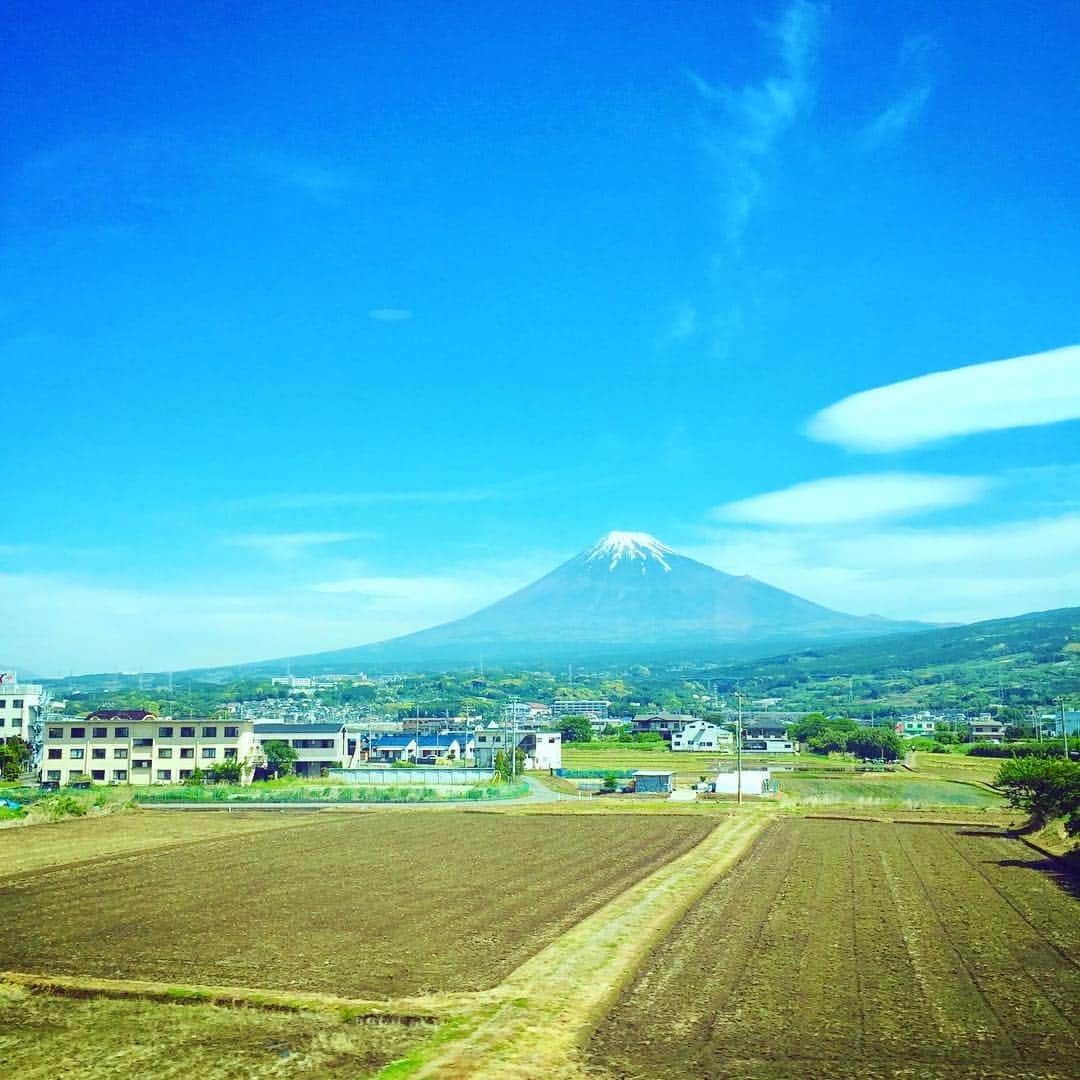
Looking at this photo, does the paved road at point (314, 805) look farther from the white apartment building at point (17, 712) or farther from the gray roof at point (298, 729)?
the white apartment building at point (17, 712)

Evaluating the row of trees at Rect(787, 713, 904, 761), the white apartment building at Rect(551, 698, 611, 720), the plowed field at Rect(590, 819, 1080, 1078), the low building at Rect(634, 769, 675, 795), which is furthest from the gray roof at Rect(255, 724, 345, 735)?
the white apartment building at Rect(551, 698, 611, 720)

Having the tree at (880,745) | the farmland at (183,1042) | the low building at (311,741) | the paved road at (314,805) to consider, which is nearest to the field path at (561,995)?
the farmland at (183,1042)

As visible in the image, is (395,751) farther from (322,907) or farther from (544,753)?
(322,907)

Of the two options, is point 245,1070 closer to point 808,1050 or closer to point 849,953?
point 808,1050

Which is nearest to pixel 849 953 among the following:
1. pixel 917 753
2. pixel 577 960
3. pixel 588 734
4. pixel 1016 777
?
pixel 577 960

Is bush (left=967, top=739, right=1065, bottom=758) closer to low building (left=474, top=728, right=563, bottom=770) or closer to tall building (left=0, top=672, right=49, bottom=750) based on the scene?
low building (left=474, top=728, right=563, bottom=770)

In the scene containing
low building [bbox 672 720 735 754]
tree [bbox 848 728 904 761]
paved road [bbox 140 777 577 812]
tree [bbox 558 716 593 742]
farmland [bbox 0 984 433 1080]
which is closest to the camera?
farmland [bbox 0 984 433 1080]
